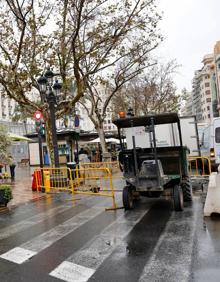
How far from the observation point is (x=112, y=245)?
223 inches

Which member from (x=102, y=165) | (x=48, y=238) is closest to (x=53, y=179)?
(x=102, y=165)

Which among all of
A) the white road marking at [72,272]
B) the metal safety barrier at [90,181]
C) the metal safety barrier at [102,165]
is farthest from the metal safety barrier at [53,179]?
the white road marking at [72,272]

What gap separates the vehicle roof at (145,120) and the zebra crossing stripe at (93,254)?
113 inches

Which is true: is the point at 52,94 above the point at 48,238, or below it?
above

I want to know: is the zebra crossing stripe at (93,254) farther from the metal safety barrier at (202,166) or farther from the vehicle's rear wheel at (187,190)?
the metal safety barrier at (202,166)

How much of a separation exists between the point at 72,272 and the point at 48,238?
6.57ft

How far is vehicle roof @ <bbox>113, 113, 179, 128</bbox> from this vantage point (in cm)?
876

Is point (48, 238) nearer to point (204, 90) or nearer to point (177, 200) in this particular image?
point (177, 200)

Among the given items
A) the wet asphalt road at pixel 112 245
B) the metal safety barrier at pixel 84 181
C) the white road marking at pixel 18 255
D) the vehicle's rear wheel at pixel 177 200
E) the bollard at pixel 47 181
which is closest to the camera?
the wet asphalt road at pixel 112 245

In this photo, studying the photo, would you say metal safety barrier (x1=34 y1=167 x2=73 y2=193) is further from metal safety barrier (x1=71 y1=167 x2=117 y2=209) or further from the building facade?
the building facade

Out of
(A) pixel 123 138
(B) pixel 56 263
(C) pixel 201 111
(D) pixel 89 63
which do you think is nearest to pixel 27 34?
(D) pixel 89 63

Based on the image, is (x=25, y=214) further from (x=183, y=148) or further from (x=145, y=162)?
(x=183, y=148)

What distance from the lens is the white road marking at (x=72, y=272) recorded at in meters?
4.29

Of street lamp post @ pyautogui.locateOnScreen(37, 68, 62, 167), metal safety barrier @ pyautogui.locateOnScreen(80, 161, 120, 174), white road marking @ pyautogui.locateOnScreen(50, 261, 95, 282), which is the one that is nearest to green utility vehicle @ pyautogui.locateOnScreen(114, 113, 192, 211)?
white road marking @ pyautogui.locateOnScreen(50, 261, 95, 282)
